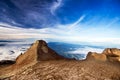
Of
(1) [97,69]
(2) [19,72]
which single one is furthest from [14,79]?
(1) [97,69]

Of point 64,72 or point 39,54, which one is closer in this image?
point 64,72

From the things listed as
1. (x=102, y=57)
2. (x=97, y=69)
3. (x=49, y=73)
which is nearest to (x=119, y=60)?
(x=102, y=57)

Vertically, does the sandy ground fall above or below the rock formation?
below

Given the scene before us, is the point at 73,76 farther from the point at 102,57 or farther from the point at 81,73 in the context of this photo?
the point at 102,57

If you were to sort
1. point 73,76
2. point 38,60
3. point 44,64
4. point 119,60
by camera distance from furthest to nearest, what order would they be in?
point 119,60 → point 38,60 → point 44,64 → point 73,76

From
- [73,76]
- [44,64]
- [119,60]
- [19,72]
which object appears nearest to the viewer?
[73,76]

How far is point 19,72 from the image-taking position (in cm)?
1919

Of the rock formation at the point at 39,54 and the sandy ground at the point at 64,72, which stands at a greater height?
the rock formation at the point at 39,54

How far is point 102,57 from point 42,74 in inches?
495

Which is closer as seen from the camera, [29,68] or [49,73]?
[49,73]

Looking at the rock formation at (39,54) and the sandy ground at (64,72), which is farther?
the rock formation at (39,54)

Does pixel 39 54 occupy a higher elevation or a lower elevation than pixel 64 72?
higher

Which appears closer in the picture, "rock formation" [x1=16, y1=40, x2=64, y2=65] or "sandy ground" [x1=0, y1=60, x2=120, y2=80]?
"sandy ground" [x1=0, y1=60, x2=120, y2=80]

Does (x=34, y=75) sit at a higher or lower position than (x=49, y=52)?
lower
